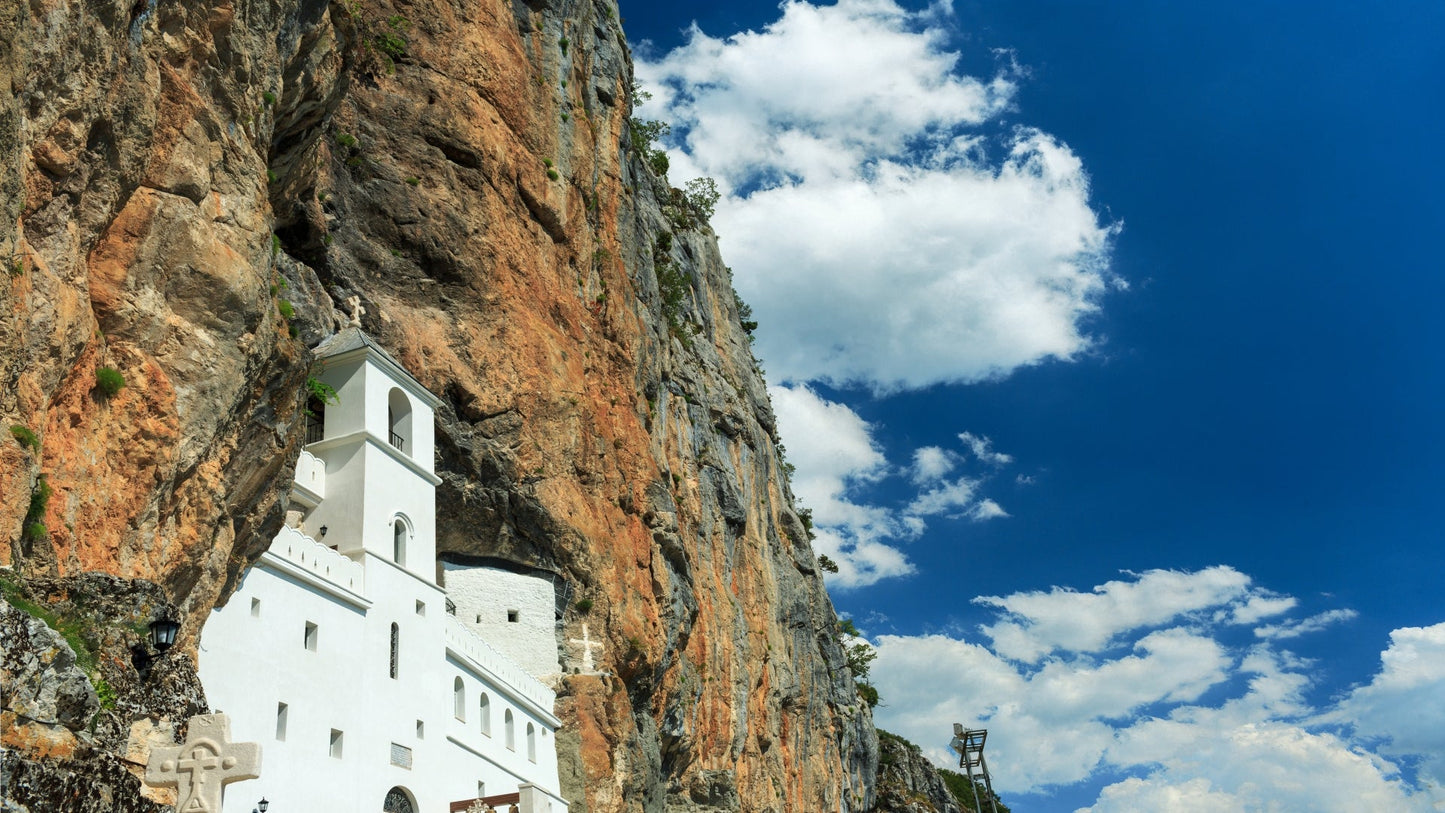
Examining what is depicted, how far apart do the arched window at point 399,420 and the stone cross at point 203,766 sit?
18765 mm

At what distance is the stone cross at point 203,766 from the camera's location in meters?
11.8

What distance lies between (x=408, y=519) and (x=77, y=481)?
47.2ft

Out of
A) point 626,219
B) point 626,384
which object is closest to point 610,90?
point 626,219

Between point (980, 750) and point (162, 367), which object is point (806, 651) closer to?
point (980, 750)

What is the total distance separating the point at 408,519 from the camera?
2936cm

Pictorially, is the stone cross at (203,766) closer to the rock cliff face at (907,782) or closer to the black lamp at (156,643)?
the black lamp at (156,643)

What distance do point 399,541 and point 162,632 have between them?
16.5 m

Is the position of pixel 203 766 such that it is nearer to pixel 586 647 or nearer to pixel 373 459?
pixel 373 459

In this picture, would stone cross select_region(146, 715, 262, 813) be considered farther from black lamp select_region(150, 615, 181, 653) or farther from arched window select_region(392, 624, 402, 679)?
arched window select_region(392, 624, 402, 679)

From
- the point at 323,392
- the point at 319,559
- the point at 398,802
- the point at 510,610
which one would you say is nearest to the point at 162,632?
the point at 319,559

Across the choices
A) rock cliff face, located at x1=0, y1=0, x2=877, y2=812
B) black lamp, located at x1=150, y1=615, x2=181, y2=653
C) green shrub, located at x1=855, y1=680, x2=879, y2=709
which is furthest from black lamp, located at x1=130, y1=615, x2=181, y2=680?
green shrub, located at x1=855, y1=680, x2=879, y2=709

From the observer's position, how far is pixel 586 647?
34.4 meters

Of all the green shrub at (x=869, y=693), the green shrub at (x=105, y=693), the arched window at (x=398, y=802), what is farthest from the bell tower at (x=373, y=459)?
the green shrub at (x=869, y=693)

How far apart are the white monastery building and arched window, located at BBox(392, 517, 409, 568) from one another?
35 millimetres
